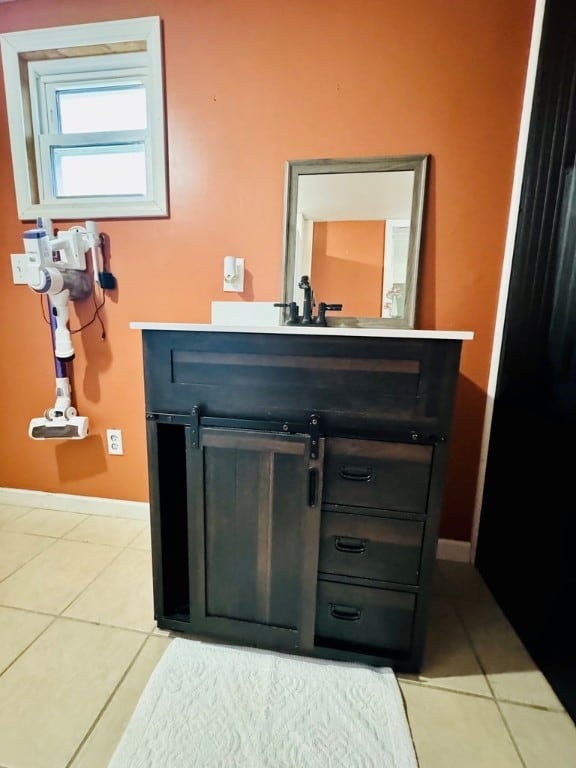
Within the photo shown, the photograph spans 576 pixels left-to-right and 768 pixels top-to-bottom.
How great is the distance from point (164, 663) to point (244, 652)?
8.7 inches

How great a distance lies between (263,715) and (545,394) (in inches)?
45.0

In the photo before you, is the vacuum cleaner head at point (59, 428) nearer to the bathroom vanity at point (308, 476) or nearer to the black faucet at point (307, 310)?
the bathroom vanity at point (308, 476)

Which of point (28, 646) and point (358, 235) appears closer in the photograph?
point (28, 646)

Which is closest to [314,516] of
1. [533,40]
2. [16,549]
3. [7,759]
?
[7,759]

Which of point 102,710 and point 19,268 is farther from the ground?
point 19,268

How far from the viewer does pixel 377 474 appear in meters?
0.89

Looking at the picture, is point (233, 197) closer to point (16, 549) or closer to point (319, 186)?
point (319, 186)

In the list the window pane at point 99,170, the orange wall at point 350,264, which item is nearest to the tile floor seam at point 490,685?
the orange wall at point 350,264

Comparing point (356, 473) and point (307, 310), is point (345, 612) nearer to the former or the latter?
point (356, 473)

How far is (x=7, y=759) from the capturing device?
75cm

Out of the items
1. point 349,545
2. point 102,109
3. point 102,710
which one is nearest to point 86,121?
point 102,109

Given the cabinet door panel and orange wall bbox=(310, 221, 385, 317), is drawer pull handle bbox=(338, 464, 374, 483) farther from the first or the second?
orange wall bbox=(310, 221, 385, 317)

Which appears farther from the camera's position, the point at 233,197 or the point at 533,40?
the point at 233,197

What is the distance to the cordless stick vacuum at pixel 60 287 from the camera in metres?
1.33
